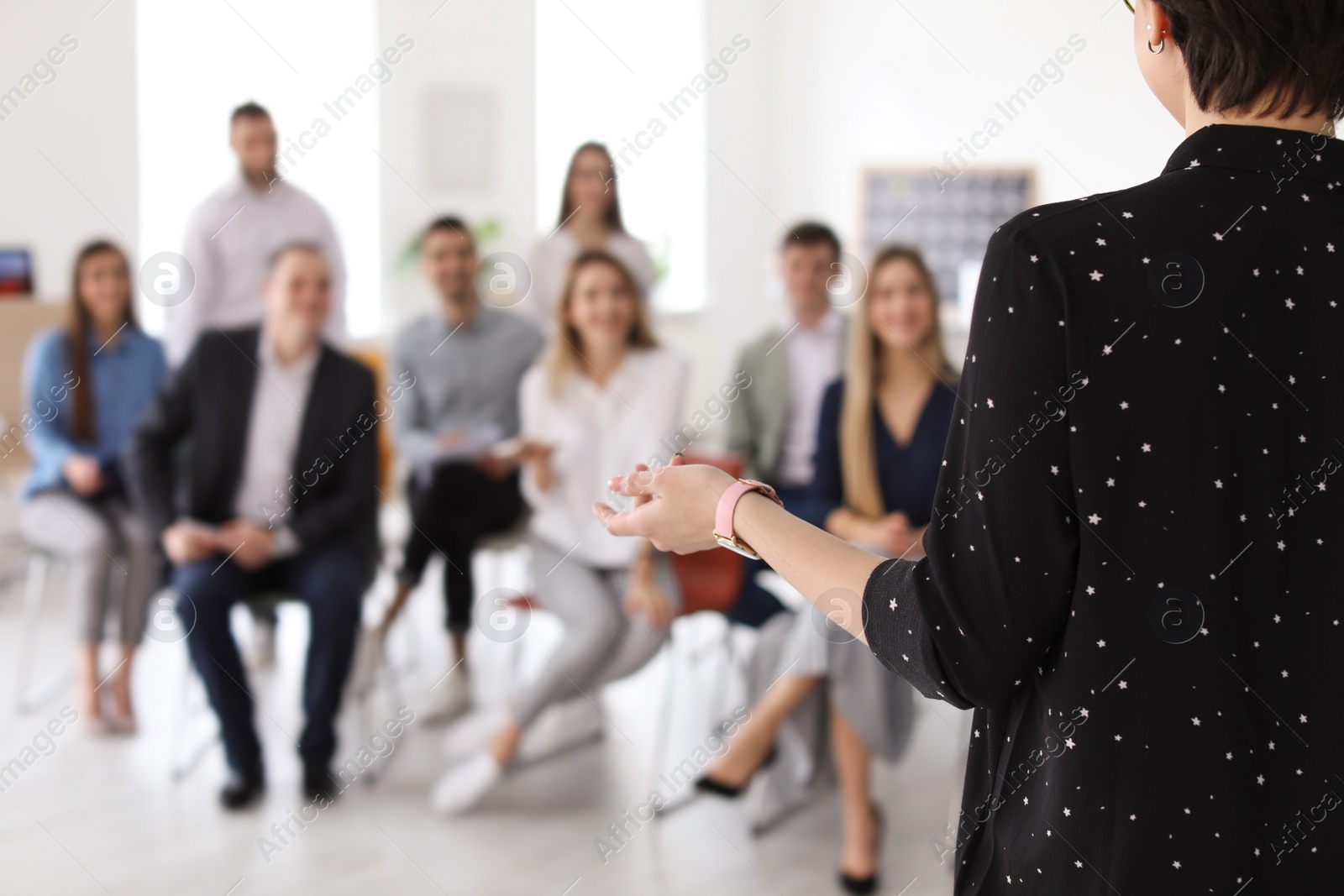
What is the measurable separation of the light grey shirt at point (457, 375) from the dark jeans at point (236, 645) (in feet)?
2.18

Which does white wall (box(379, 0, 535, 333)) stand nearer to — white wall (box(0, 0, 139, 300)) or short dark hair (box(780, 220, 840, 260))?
white wall (box(0, 0, 139, 300))

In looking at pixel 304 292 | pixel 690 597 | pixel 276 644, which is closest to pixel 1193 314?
pixel 690 597

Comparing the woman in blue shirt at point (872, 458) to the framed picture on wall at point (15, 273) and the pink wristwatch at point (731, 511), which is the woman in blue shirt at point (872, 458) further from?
the framed picture on wall at point (15, 273)

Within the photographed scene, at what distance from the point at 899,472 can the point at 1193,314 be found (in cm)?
196

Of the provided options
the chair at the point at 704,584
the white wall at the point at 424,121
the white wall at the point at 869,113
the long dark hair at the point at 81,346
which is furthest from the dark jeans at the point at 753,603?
the white wall at the point at 424,121

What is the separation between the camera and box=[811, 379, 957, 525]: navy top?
8.53 ft

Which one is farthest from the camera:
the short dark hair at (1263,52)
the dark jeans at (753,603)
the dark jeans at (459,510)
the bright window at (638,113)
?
the bright window at (638,113)

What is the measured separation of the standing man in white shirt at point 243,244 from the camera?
3.46 metres

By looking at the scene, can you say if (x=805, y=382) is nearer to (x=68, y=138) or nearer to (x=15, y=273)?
(x=15, y=273)

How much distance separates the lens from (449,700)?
3.30 meters

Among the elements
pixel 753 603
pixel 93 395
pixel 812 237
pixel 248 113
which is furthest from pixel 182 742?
pixel 812 237

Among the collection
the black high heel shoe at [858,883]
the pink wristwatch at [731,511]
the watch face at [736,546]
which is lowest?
the black high heel shoe at [858,883]

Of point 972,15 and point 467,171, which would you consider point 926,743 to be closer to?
point 972,15

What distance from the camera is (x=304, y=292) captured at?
2896mm
